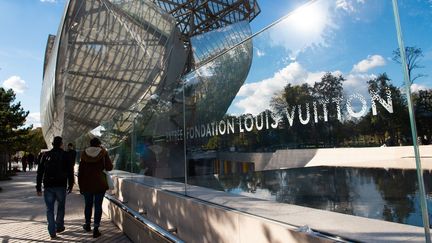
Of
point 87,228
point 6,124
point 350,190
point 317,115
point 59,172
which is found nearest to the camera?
point 317,115

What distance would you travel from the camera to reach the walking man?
6566 millimetres

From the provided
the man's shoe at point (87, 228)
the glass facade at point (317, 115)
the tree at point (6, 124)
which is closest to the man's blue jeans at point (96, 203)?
the man's shoe at point (87, 228)

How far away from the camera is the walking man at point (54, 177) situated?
6566mm

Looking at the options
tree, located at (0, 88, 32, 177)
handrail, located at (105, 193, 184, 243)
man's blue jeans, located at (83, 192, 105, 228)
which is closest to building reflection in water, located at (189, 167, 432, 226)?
Answer: handrail, located at (105, 193, 184, 243)

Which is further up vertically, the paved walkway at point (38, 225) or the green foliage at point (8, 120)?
the green foliage at point (8, 120)

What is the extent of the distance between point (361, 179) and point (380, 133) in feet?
2.81

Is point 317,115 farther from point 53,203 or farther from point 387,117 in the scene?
point 53,203

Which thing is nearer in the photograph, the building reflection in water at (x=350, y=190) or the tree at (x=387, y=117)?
the tree at (x=387, y=117)

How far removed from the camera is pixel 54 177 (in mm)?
6609

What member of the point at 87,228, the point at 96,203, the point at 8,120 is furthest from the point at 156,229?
the point at 8,120

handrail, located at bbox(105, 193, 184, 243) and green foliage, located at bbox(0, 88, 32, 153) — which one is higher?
green foliage, located at bbox(0, 88, 32, 153)

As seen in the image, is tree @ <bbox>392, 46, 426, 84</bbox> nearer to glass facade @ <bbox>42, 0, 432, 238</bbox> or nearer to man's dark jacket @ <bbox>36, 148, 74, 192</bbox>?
glass facade @ <bbox>42, 0, 432, 238</bbox>

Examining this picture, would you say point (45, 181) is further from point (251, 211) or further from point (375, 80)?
point (375, 80)

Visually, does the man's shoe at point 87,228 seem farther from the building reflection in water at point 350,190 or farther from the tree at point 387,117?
the tree at point 387,117
